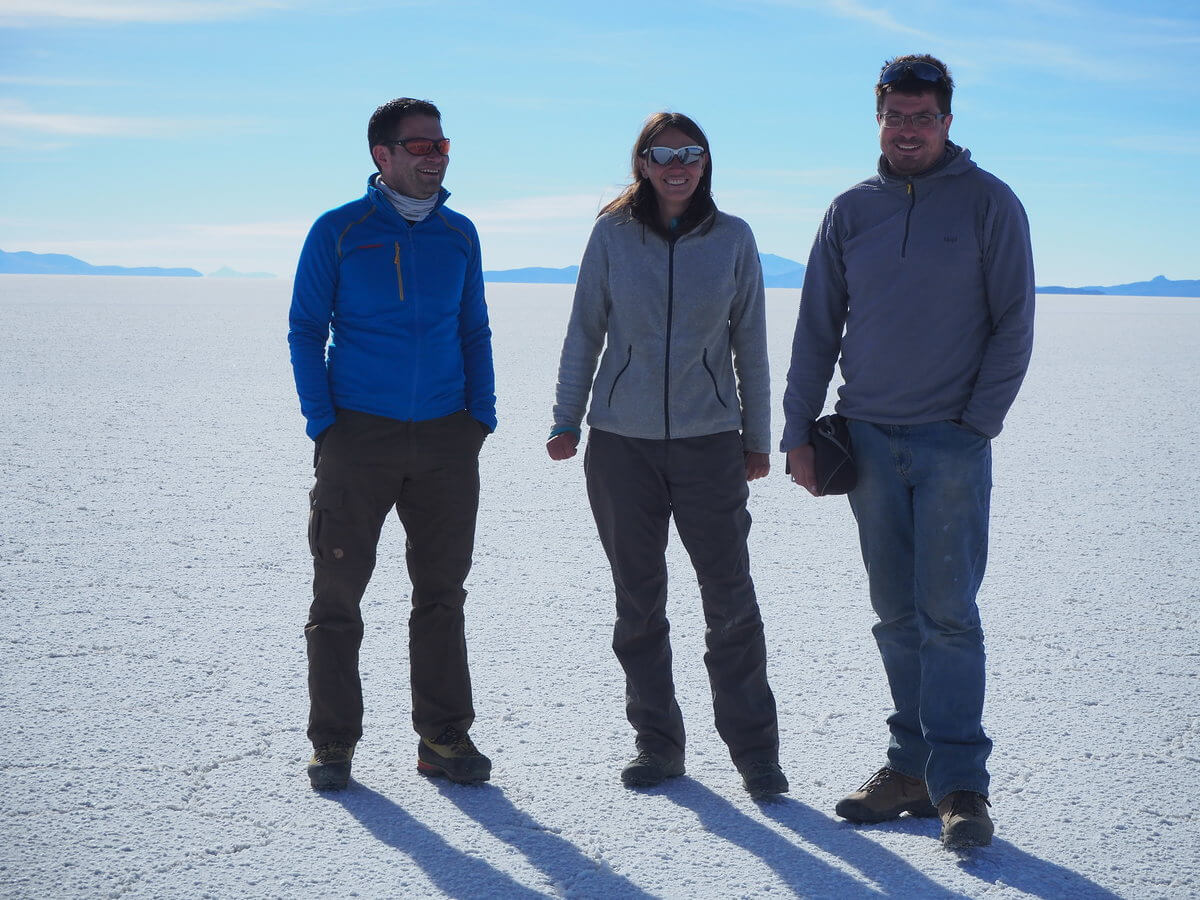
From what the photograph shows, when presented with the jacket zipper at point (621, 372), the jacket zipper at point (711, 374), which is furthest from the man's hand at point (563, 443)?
the jacket zipper at point (711, 374)

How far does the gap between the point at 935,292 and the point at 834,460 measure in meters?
0.50

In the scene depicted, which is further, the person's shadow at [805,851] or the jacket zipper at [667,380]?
the jacket zipper at [667,380]

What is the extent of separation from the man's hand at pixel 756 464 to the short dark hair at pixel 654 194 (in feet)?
2.21

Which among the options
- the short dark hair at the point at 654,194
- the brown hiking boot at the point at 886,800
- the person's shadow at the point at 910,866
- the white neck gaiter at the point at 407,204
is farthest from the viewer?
the white neck gaiter at the point at 407,204

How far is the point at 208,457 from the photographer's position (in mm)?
8500

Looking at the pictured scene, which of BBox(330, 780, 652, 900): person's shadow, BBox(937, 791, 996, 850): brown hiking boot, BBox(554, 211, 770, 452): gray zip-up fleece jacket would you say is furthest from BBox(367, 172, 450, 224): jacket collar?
BBox(937, 791, 996, 850): brown hiking boot

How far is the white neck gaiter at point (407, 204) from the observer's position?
3344 mm

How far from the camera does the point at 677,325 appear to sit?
325 centimetres

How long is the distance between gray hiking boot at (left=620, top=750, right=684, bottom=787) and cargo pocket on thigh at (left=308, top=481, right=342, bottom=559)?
1.06 m

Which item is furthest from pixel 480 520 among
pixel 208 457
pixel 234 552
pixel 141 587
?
pixel 208 457

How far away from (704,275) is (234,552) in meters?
3.46

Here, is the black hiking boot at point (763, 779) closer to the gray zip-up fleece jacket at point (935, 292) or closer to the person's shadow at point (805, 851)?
the person's shadow at point (805, 851)

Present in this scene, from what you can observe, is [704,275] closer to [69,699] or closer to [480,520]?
[69,699]

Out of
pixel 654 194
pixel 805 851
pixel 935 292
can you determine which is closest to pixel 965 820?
pixel 805 851
